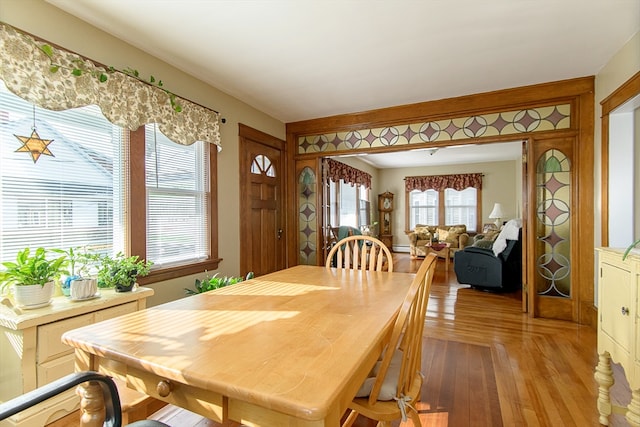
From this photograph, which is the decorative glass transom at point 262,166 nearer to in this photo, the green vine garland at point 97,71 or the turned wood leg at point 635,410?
the green vine garland at point 97,71

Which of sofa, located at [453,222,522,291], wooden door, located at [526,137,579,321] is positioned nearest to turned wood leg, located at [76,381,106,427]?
wooden door, located at [526,137,579,321]

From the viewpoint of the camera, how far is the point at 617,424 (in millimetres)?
1696

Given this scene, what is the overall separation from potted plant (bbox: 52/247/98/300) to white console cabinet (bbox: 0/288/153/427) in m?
0.07

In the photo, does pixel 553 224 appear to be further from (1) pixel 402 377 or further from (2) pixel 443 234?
(2) pixel 443 234

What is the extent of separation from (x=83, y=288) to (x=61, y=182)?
0.73 m

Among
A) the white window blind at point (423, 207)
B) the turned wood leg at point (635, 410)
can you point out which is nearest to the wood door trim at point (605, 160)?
the turned wood leg at point (635, 410)

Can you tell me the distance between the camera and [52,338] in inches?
64.9

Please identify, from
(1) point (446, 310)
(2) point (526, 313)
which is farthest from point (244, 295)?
(2) point (526, 313)

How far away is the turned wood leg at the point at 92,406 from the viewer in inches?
37.1

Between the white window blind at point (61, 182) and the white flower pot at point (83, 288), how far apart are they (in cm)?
36

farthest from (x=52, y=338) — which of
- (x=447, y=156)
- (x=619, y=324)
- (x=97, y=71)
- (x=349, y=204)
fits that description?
(x=447, y=156)

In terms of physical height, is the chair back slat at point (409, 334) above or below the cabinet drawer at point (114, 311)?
above

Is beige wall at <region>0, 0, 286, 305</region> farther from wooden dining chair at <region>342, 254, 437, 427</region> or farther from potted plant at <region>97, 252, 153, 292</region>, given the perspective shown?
wooden dining chair at <region>342, 254, 437, 427</region>

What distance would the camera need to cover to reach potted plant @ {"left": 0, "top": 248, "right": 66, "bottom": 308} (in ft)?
5.37
